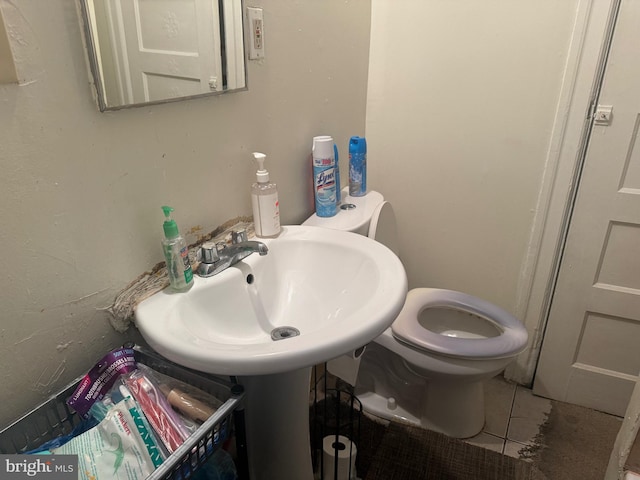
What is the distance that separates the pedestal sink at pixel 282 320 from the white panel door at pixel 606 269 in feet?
2.87

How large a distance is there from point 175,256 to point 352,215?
2.24 ft

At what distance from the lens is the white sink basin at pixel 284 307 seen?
2.25ft

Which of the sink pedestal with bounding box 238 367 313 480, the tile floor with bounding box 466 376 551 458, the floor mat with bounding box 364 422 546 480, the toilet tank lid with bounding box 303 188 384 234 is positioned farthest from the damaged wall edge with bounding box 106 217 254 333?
the tile floor with bounding box 466 376 551 458

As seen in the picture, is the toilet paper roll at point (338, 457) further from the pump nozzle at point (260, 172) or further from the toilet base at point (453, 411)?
the pump nozzle at point (260, 172)

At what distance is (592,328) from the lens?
5.31 feet

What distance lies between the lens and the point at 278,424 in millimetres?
1065

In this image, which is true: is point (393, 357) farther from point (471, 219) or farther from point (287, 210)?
point (287, 210)

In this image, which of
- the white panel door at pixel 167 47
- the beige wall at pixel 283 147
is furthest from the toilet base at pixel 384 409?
the white panel door at pixel 167 47

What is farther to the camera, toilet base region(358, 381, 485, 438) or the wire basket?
toilet base region(358, 381, 485, 438)

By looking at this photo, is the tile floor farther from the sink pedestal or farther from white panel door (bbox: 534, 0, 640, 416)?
the sink pedestal

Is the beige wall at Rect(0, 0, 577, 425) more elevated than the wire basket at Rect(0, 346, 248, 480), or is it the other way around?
the beige wall at Rect(0, 0, 577, 425)

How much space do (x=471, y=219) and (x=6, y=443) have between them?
1458 mm

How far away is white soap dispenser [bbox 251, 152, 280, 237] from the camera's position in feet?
3.43

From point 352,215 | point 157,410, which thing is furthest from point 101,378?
point 352,215
